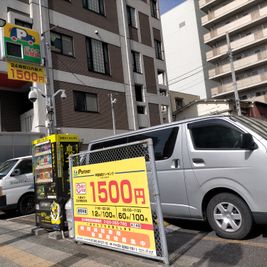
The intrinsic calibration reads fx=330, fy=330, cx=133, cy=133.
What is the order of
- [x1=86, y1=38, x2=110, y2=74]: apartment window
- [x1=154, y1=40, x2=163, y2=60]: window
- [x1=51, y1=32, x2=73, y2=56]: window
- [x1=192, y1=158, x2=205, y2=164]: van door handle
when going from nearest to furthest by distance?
[x1=192, y1=158, x2=205, y2=164]: van door handle
[x1=51, y1=32, x2=73, y2=56]: window
[x1=86, y1=38, x2=110, y2=74]: apartment window
[x1=154, y1=40, x2=163, y2=60]: window

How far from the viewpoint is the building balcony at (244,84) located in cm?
3756

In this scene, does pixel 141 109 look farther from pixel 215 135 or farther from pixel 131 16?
pixel 215 135

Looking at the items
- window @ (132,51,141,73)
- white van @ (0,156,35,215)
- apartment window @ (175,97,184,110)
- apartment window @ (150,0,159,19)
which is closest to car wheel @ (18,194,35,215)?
white van @ (0,156,35,215)

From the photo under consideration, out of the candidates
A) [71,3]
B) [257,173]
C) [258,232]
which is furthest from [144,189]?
[71,3]

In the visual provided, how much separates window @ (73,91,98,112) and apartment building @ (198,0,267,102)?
24.0 meters

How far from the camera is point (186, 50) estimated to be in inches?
1802

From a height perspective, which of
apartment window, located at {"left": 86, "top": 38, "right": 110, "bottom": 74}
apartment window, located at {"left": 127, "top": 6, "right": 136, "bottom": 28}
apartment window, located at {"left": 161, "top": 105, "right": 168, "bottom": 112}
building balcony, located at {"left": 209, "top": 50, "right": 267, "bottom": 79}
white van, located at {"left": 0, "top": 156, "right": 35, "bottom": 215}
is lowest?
white van, located at {"left": 0, "top": 156, "right": 35, "bottom": 215}

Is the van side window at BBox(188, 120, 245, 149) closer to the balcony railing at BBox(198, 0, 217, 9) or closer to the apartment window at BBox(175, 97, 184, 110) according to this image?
the apartment window at BBox(175, 97, 184, 110)

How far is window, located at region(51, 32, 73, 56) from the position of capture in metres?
19.0

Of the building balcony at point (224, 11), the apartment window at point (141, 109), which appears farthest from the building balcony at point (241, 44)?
the apartment window at point (141, 109)

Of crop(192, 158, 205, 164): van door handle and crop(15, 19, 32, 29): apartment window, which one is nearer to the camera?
crop(192, 158, 205, 164): van door handle

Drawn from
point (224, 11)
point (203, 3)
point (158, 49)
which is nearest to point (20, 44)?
point (158, 49)

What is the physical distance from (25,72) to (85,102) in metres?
6.16

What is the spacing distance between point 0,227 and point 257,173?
21.9 ft
